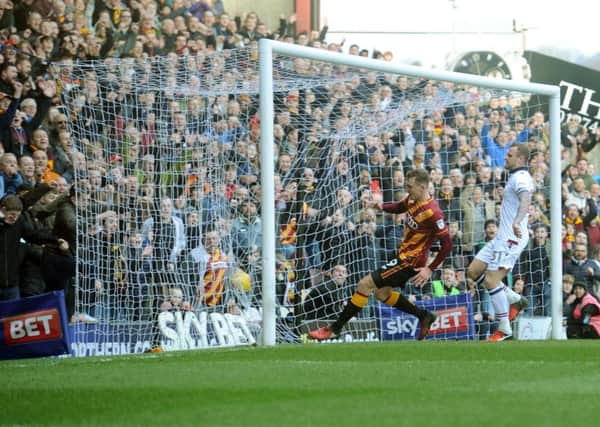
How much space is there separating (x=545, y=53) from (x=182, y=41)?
10606 millimetres

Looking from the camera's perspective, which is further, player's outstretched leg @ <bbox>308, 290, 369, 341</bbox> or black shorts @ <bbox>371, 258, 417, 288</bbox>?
black shorts @ <bbox>371, 258, 417, 288</bbox>

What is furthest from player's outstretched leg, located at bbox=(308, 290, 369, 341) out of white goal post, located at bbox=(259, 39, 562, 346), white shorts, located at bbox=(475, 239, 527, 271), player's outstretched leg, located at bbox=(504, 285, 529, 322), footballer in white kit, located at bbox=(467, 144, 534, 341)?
player's outstretched leg, located at bbox=(504, 285, 529, 322)

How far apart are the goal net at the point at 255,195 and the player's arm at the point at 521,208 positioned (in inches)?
62.0

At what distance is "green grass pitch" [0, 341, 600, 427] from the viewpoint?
590cm

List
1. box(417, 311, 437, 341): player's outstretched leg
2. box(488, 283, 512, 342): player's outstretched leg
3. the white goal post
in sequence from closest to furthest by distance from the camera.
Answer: the white goal post
box(417, 311, 437, 341): player's outstretched leg
box(488, 283, 512, 342): player's outstretched leg

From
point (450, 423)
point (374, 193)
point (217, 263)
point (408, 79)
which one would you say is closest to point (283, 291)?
point (217, 263)

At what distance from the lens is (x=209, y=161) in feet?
42.1

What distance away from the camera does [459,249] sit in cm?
1547

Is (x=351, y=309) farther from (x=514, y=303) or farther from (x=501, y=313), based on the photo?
(x=514, y=303)

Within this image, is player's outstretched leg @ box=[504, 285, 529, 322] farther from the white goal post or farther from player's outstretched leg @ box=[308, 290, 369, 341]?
player's outstretched leg @ box=[308, 290, 369, 341]

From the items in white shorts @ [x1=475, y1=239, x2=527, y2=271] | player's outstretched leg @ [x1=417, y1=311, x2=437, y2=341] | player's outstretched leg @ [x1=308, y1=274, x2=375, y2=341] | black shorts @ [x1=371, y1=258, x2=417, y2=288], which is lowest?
player's outstretched leg @ [x1=417, y1=311, x2=437, y2=341]

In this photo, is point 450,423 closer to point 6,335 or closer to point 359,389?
point 359,389

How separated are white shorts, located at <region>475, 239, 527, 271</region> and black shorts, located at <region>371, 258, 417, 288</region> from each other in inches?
40.1

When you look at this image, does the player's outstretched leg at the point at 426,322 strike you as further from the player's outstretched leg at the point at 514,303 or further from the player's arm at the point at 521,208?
the player's outstretched leg at the point at 514,303
